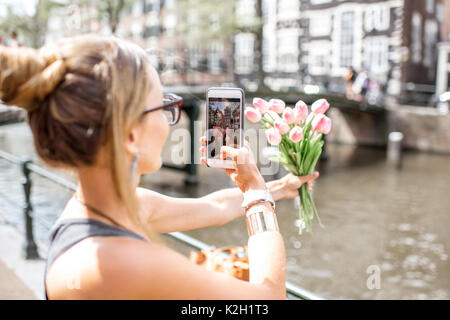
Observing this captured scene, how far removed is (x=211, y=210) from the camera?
1.54m

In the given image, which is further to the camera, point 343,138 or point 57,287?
point 343,138

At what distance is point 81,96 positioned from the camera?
92cm

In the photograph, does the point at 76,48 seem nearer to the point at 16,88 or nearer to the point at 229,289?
the point at 16,88

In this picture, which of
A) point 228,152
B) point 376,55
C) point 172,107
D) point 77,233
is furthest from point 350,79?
point 77,233

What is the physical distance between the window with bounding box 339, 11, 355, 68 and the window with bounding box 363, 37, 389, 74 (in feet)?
3.16

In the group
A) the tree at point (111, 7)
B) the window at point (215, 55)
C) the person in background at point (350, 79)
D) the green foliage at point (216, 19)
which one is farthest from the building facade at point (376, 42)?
the tree at point (111, 7)

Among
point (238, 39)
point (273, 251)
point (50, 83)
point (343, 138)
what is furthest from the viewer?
point (238, 39)

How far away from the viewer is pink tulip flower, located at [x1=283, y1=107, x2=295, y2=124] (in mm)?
1535

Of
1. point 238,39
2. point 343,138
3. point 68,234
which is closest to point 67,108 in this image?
point 68,234

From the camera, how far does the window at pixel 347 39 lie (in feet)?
86.0

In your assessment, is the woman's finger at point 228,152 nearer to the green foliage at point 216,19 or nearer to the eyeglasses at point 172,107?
the eyeglasses at point 172,107

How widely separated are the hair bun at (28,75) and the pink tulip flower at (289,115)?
775mm
